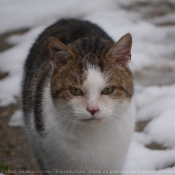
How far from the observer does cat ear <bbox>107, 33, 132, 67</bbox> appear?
254 cm

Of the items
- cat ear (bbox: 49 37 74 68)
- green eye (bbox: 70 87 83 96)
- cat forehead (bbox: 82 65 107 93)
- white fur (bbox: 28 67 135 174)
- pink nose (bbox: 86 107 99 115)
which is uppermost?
cat ear (bbox: 49 37 74 68)

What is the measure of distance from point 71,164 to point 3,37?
3.50m

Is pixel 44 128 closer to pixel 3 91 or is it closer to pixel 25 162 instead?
pixel 25 162

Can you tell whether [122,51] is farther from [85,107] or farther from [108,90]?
[85,107]

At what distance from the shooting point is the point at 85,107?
2.38 m

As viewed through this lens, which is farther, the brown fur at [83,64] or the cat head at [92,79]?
the brown fur at [83,64]

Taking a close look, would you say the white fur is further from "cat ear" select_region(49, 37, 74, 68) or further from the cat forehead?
"cat ear" select_region(49, 37, 74, 68)

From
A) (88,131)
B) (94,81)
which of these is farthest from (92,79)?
(88,131)

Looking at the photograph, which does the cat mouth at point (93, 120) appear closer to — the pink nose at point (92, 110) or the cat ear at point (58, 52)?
the pink nose at point (92, 110)

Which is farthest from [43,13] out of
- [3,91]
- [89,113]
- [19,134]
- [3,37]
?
[89,113]

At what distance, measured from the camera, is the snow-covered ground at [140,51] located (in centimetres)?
362

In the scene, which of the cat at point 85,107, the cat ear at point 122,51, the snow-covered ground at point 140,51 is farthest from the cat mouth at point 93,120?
the snow-covered ground at point 140,51

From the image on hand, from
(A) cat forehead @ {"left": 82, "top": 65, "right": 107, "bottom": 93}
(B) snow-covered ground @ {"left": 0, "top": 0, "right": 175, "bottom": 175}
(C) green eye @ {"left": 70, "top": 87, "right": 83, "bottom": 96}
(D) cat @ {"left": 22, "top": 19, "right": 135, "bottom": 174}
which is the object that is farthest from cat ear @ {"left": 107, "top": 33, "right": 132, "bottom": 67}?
(B) snow-covered ground @ {"left": 0, "top": 0, "right": 175, "bottom": 175}

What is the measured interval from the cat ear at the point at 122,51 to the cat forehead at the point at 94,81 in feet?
0.60
